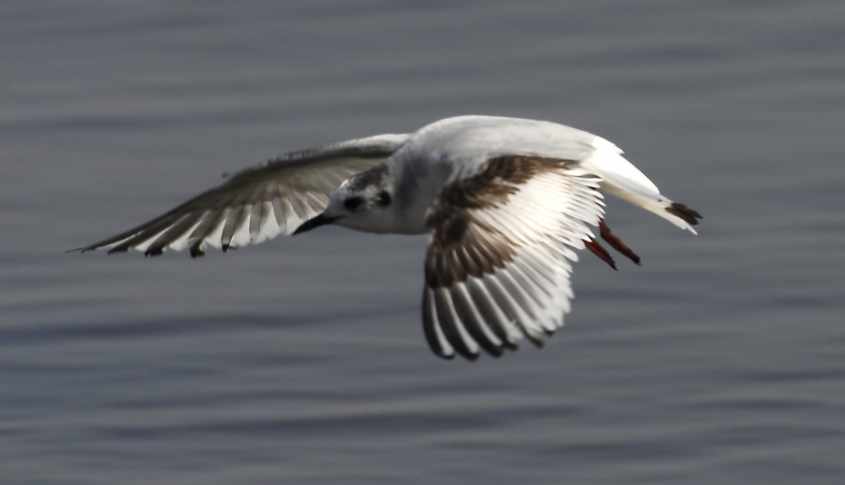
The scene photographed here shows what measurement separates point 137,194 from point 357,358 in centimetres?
249

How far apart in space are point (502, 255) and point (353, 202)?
107cm

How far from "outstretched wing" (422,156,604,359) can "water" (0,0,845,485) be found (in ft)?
3.54

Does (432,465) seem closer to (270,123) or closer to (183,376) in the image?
(183,376)

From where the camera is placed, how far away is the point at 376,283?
12086 millimetres

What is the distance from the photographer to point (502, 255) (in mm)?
9266

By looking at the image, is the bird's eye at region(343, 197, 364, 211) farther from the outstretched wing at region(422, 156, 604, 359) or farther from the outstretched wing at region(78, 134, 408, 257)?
the outstretched wing at region(78, 134, 408, 257)

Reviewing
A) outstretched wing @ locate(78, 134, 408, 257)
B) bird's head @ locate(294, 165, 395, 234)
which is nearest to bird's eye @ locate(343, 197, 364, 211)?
bird's head @ locate(294, 165, 395, 234)

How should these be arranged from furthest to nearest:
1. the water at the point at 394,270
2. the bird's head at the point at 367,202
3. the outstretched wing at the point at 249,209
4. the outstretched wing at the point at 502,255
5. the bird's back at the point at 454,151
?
the outstretched wing at the point at 249,209 → the water at the point at 394,270 → the bird's head at the point at 367,202 → the bird's back at the point at 454,151 → the outstretched wing at the point at 502,255

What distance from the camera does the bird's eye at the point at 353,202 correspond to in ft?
33.3

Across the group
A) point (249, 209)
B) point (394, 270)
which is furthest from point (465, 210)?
point (394, 270)

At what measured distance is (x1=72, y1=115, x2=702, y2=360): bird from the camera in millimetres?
9094

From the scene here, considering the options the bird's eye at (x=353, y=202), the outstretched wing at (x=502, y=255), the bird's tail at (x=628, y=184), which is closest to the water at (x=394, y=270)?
the bird's tail at (x=628, y=184)

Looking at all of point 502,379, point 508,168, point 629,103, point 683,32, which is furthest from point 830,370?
point 683,32

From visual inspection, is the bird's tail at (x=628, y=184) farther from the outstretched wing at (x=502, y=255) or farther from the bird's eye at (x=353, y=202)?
the bird's eye at (x=353, y=202)
